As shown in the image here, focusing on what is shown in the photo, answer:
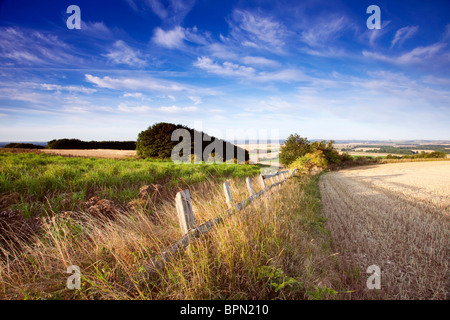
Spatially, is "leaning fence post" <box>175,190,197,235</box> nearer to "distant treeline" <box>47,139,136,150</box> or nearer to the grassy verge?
the grassy verge

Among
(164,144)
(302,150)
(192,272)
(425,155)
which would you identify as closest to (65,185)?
(192,272)

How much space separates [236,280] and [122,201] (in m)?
5.72

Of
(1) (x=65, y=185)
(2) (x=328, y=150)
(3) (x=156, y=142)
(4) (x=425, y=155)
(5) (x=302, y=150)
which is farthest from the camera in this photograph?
(4) (x=425, y=155)

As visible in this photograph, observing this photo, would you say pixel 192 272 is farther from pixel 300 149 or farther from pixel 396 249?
pixel 300 149

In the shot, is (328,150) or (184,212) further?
(328,150)

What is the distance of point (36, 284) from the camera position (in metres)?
2.39

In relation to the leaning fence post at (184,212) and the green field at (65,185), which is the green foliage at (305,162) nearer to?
the green field at (65,185)

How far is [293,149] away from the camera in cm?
3441

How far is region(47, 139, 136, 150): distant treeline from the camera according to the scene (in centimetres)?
2578

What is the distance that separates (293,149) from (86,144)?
1417 inches

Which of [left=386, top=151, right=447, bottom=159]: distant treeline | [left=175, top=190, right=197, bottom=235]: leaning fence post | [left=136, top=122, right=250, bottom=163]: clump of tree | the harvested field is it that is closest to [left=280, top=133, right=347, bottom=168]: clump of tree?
[left=136, top=122, right=250, bottom=163]: clump of tree
